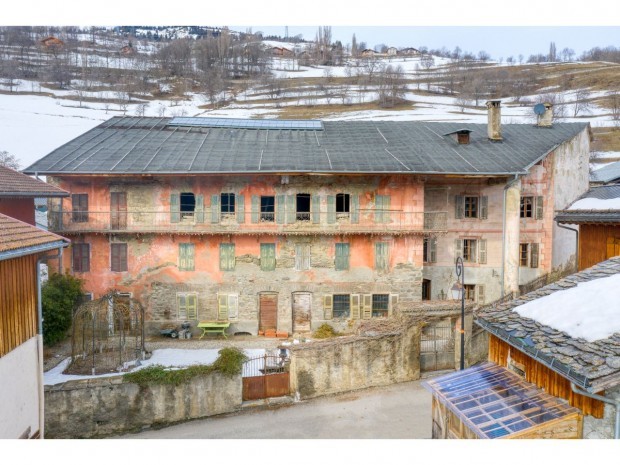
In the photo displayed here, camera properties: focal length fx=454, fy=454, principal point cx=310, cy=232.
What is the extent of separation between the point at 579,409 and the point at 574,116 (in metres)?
19.8

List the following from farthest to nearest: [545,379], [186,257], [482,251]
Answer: [482,251] → [186,257] → [545,379]

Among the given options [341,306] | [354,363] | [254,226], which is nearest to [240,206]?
[254,226]

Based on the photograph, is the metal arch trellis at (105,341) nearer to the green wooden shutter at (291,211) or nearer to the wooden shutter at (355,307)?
the green wooden shutter at (291,211)

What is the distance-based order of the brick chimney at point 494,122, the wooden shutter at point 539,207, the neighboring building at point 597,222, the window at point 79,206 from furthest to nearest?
the brick chimney at point 494,122 < the wooden shutter at point 539,207 < the window at point 79,206 < the neighboring building at point 597,222

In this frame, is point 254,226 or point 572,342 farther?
point 254,226

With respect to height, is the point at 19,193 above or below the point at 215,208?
above

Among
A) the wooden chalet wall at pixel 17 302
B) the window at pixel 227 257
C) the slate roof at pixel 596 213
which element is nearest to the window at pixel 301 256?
the window at pixel 227 257

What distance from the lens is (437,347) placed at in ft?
53.2

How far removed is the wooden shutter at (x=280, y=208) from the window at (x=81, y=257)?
25.5ft

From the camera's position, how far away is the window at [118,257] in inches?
724

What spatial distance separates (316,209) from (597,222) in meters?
10.1

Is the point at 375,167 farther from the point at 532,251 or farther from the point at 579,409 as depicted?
the point at 579,409

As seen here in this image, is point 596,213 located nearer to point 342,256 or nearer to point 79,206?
point 342,256

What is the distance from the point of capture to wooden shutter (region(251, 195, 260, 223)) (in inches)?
727
